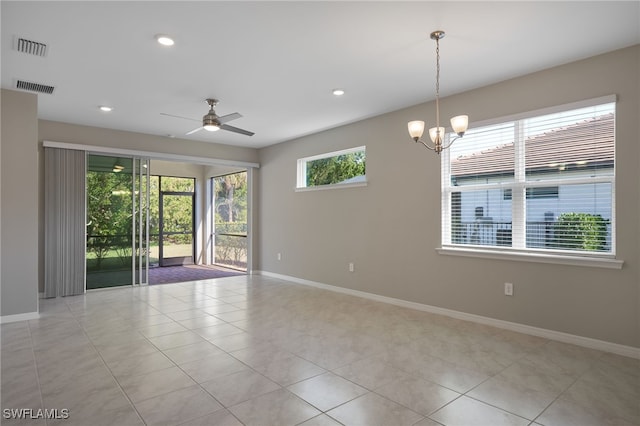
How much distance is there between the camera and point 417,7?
2.59 metres

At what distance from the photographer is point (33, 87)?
4.08 meters

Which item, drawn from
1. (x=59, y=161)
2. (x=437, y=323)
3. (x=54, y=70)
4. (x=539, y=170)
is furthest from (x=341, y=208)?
(x=59, y=161)

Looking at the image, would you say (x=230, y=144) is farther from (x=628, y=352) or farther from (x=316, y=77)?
(x=628, y=352)

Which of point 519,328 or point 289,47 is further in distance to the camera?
point 519,328

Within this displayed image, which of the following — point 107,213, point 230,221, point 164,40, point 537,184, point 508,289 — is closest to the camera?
point 164,40

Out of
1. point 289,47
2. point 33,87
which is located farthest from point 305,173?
point 33,87

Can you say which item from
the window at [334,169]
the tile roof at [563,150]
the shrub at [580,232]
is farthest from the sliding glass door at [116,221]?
the shrub at [580,232]

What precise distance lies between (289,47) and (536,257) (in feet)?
10.4

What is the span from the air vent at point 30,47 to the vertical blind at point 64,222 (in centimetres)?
281

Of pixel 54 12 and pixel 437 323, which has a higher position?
pixel 54 12

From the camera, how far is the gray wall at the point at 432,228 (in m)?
3.21

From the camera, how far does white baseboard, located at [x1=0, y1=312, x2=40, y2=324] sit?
4.15 meters

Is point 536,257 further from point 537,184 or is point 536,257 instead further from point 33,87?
point 33,87

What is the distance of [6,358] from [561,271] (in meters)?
5.12
